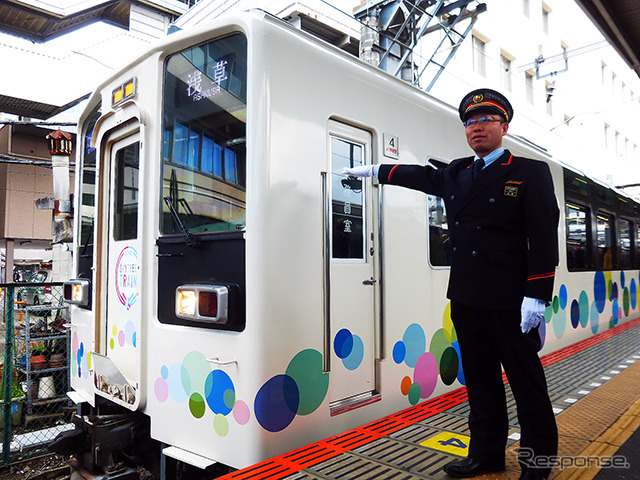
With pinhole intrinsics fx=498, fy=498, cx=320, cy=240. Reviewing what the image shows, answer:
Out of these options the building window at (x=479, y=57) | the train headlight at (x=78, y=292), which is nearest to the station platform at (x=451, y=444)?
the train headlight at (x=78, y=292)

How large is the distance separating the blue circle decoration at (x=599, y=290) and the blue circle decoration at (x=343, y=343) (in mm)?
5254

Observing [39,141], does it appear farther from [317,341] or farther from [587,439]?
[587,439]

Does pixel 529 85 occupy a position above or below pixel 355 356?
above

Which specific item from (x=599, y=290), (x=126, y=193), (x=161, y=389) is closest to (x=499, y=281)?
(x=161, y=389)

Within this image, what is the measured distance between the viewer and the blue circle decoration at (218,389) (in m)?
2.60

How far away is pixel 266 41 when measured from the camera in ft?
8.64

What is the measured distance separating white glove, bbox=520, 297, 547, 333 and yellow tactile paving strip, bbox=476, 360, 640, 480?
2.55 feet

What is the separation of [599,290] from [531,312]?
18.8 feet

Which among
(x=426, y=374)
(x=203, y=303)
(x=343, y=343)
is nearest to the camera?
(x=203, y=303)

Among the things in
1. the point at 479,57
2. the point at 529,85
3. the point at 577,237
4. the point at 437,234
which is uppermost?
the point at 529,85

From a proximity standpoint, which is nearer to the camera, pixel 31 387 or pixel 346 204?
pixel 346 204

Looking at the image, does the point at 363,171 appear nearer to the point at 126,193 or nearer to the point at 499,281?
the point at 499,281

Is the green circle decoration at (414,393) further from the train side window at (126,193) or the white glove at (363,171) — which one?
the train side window at (126,193)

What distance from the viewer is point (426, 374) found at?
3.64 metres
